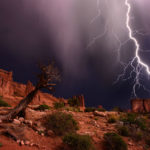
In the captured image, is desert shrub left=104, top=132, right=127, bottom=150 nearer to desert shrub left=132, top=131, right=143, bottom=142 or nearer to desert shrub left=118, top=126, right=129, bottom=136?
desert shrub left=118, top=126, right=129, bottom=136

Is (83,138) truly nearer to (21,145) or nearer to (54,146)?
(54,146)

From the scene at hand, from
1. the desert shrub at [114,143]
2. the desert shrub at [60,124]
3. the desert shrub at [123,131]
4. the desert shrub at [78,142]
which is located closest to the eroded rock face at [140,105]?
the desert shrub at [123,131]

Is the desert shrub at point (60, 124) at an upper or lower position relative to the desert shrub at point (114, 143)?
upper

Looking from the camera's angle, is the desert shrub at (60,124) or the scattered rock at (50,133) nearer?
the scattered rock at (50,133)

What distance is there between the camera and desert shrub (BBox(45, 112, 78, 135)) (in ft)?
28.2

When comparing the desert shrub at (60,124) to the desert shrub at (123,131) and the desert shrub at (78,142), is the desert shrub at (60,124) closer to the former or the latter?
the desert shrub at (78,142)

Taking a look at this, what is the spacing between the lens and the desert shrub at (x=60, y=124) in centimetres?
859

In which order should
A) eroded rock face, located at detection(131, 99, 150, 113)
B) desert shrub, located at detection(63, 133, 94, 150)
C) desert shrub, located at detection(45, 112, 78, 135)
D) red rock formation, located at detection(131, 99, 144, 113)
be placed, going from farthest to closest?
red rock formation, located at detection(131, 99, 144, 113)
eroded rock face, located at detection(131, 99, 150, 113)
desert shrub, located at detection(45, 112, 78, 135)
desert shrub, located at detection(63, 133, 94, 150)

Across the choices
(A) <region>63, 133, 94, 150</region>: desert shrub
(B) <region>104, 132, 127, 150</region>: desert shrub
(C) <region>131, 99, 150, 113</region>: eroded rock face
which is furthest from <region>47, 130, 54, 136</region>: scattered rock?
(C) <region>131, 99, 150, 113</region>: eroded rock face

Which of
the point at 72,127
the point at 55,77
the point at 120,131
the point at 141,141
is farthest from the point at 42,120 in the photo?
the point at 141,141

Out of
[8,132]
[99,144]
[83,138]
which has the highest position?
[8,132]

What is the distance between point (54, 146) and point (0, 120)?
4408 mm

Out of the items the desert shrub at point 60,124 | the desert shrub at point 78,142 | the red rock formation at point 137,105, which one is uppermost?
the desert shrub at point 60,124

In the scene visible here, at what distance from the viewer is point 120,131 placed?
1080cm
